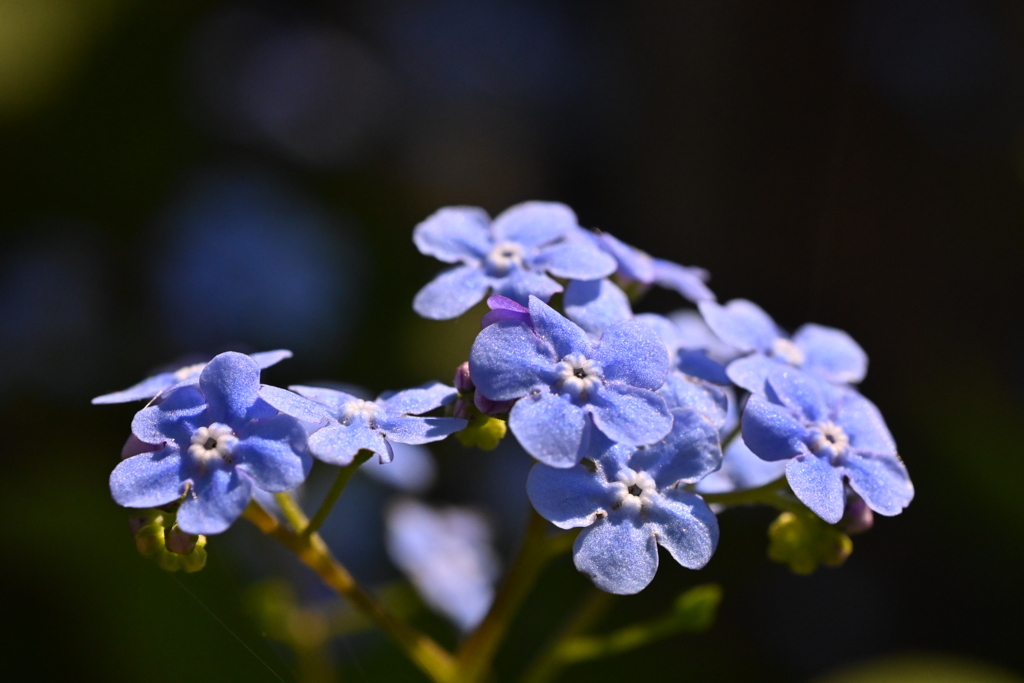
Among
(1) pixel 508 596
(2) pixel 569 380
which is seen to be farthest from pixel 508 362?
(1) pixel 508 596

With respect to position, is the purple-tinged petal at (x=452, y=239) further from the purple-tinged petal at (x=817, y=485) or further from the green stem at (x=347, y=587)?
the purple-tinged petal at (x=817, y=485)

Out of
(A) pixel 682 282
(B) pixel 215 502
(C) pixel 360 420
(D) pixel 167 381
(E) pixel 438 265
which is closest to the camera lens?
(B) pixel 215 502

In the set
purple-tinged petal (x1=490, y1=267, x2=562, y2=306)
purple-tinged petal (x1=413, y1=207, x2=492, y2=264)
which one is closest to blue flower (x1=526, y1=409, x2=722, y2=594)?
purple-tinged petal (x1=490, y1=267, x2=562, y2=306)

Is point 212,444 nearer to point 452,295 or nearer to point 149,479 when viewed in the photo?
point 149,479

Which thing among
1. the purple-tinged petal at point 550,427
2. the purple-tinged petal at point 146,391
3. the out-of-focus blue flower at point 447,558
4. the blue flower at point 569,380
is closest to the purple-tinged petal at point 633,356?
the blue flower at point 569,380

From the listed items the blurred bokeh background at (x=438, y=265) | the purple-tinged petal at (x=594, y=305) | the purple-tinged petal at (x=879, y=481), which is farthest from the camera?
the blurred bokeh background at (x=438, y=265)
